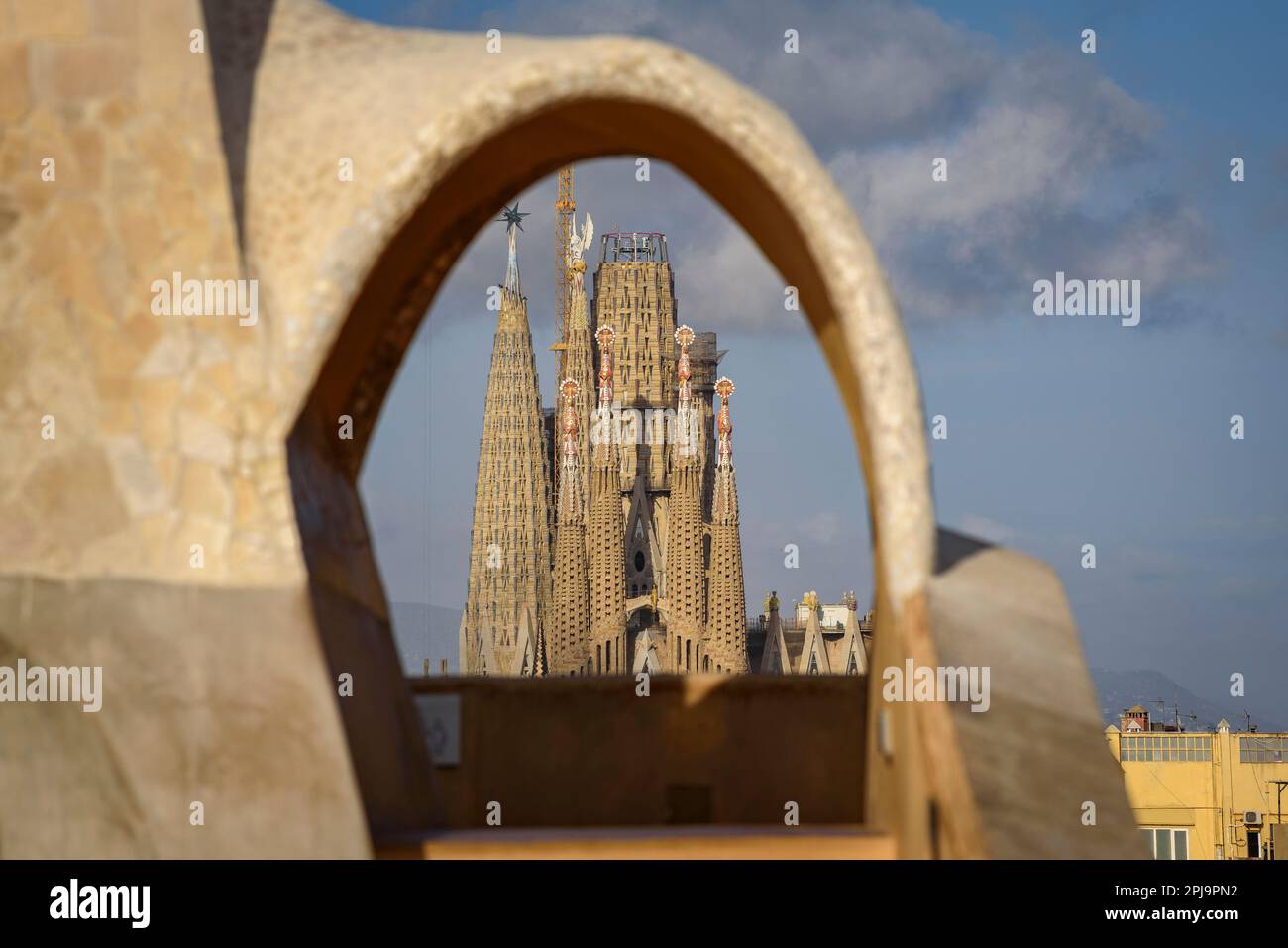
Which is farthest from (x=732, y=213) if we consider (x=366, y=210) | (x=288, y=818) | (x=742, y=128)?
(x=288, y=818)

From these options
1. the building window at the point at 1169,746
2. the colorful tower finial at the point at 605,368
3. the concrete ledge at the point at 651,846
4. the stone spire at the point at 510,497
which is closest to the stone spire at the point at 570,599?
the colorful tower finial at the point at 605,368

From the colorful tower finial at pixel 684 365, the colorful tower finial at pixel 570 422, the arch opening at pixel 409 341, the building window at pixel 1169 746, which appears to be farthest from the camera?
the colorful tower finial at pixel 684 365

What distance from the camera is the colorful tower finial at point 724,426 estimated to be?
9388 cm

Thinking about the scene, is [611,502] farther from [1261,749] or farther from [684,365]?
[1261,749]

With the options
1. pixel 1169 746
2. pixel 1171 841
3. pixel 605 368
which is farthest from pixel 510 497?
pixel 1171 841

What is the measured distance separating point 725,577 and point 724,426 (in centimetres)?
889

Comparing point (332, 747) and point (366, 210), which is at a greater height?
point (366, 210)

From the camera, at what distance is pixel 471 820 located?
1250 cm

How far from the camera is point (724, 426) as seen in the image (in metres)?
94.2

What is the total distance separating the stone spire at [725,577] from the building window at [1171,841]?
160 ft

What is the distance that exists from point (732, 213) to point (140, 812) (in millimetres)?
5028

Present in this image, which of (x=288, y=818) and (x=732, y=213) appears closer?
(x=288, y=818)

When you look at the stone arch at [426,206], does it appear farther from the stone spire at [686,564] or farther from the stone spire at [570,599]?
the stone spire at [686,564]

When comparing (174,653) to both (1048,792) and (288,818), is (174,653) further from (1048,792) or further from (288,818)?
(1048,792)
